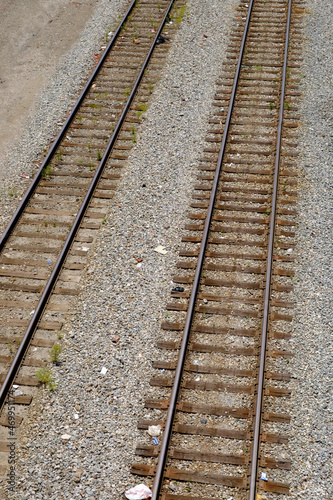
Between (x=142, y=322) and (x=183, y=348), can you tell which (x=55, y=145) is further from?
(x=183, y=348)

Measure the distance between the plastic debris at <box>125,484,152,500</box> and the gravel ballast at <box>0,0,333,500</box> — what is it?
0.45 feet

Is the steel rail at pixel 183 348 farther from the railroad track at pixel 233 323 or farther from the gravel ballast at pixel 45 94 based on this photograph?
the gravel ballast at pixel 45 94

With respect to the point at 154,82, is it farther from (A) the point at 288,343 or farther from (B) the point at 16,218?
(A) the point at 288,343

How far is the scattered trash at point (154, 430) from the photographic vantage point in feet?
22.4

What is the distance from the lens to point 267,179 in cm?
1066

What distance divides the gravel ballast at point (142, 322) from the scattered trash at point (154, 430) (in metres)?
0.14

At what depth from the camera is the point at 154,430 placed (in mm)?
6852

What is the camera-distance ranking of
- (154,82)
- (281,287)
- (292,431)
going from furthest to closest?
1. (154,82)
2. (281,287)
3. (292,431)

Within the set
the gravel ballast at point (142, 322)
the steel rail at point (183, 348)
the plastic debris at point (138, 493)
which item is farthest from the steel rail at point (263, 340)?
the plastic debris at point (138, 493)

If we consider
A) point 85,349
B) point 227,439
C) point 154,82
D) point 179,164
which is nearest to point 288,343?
point 227,439

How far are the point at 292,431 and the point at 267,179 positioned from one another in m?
5.31

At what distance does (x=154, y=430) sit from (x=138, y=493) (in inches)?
32.1

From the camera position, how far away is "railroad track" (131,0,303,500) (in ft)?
21.5

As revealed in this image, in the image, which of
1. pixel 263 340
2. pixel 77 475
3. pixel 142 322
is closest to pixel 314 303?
pixel 263 340
